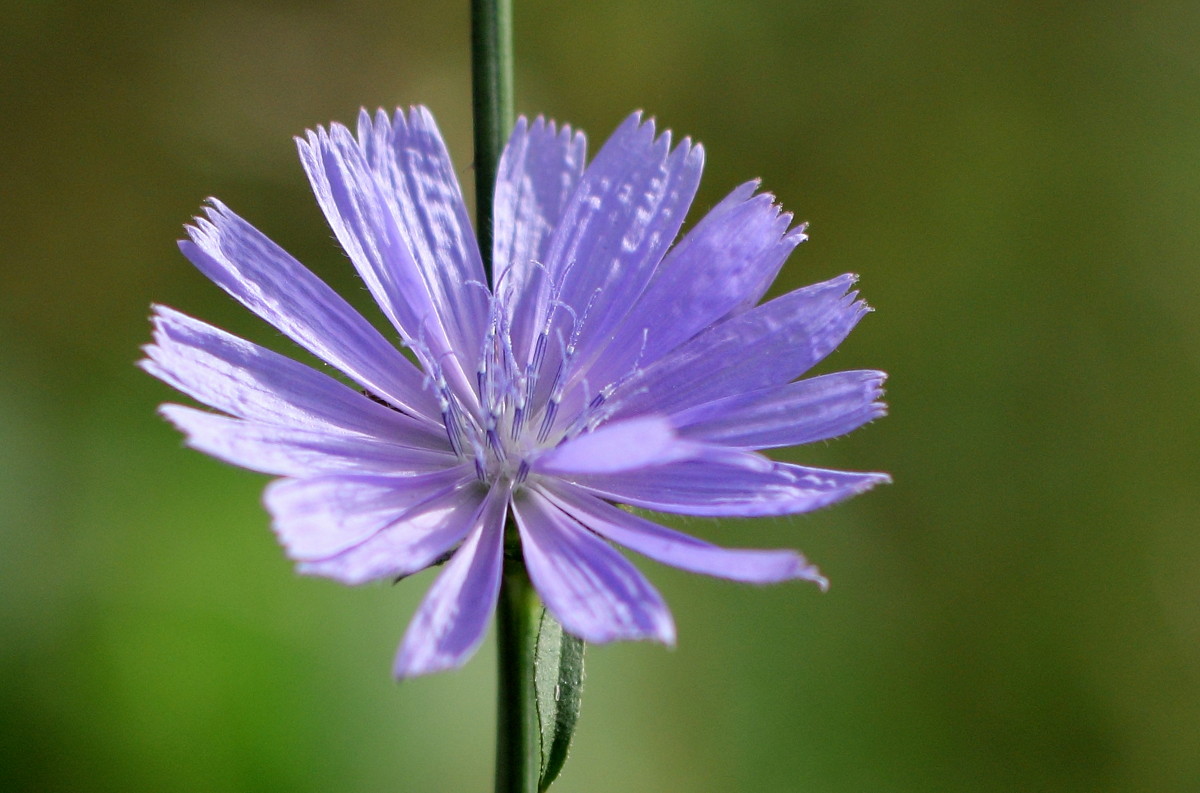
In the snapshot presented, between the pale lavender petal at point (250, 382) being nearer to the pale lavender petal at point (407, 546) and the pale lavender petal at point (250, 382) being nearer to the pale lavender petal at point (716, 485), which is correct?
the pale lavender petal at point (407, 546)

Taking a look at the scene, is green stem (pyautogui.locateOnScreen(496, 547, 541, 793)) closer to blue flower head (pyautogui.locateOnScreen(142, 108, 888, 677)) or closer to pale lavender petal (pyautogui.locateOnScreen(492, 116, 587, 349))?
blue flower head (pyautogui.locateOnScreen(142, 108, 888, 677))

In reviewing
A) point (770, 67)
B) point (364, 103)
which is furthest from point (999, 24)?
point (364, 103)

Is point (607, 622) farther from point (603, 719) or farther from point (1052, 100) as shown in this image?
point (1052, 100)

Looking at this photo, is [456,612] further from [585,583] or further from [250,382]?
[250,382]

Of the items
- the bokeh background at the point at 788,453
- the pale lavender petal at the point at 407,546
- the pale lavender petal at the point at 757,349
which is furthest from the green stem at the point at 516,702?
the bokeh background at the point at 788,453

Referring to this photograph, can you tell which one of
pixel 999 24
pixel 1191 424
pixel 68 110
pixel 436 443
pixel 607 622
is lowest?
pixel 607 622
